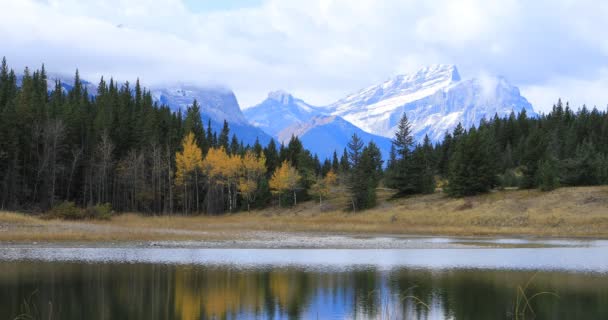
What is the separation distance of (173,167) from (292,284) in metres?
79.6

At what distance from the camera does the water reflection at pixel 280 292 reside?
2427cm

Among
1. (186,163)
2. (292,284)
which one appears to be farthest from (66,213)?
(292,284)

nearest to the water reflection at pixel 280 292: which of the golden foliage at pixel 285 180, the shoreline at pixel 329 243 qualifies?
the shoreline at pixel 329 243

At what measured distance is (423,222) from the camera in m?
80.4

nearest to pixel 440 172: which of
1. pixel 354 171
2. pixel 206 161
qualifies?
pixel 354 171

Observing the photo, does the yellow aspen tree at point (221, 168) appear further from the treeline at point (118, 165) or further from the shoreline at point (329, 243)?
the shoreline at point (329, 243)

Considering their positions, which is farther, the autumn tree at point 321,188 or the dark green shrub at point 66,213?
the autumn tree at point 321,188

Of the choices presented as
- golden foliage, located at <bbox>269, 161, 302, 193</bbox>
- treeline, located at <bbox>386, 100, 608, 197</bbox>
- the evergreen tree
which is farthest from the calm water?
golden foliage, located at <bbox>269, 161, 302, 193</bbox>

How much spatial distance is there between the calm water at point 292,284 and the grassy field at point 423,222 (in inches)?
541

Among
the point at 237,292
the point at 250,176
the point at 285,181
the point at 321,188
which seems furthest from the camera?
the point at 250,176

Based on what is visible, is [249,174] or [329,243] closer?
[329,243]

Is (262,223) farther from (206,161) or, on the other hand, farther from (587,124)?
(587,124)

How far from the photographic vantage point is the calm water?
24578 millimetres

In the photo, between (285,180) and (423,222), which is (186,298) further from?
(285,180)
